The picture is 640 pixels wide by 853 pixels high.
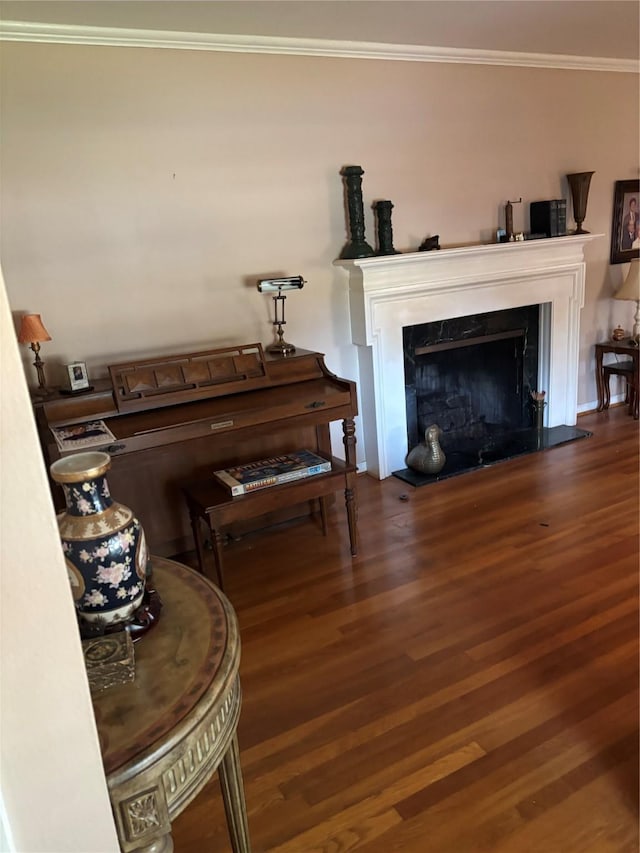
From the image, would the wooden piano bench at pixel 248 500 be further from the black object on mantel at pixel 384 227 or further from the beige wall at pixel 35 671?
the beige wall at pixel 35 671

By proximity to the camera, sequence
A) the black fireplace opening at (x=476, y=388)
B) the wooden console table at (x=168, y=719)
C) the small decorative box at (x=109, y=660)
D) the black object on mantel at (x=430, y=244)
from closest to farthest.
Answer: the wooden console table at (x=168, y=719), the small decorative box at (x=109, y=660), the black object on mantel at (x=430, y=244), the black fireplace opening at (x=476, y=388)

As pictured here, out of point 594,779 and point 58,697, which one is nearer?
point 58,697

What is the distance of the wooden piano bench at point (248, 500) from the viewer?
2.56 meters

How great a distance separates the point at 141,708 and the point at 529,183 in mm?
3983

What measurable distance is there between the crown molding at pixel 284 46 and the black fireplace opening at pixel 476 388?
4.78 ft

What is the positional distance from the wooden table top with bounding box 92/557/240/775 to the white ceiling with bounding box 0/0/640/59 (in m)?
2.41

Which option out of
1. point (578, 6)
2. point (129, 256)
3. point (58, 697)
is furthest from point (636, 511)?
point (58, 697)

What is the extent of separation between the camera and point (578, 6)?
2.96 metres

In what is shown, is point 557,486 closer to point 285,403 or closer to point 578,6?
point 285,403

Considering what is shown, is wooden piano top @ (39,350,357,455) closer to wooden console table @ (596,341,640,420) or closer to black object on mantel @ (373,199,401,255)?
black object on mantel @ (373,199,401,255)

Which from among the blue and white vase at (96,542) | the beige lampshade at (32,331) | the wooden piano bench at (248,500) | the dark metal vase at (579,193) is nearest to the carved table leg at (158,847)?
the blue and white vase at (96,542)

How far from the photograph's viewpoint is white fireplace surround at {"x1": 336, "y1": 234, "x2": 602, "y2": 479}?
3512 mm

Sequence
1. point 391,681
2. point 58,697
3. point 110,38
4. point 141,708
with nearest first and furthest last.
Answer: point 58,697
point 141,708
point 391,681
point 110,38

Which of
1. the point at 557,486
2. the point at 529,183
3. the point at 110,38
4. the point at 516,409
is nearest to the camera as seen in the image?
the point at 110,38
